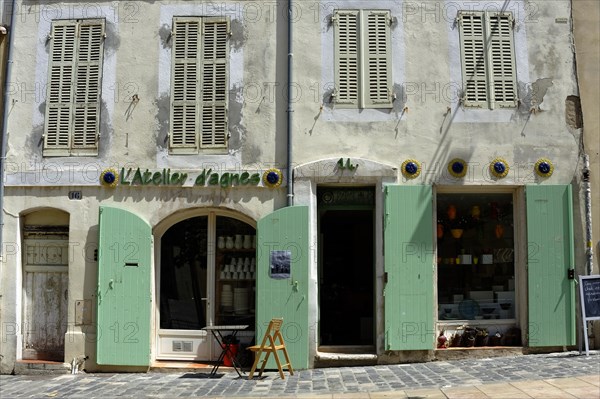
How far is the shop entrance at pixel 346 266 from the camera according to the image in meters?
11.8

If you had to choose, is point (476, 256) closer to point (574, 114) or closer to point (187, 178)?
point (574, 114)

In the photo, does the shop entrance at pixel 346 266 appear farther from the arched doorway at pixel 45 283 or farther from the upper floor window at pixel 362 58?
the arched doorway at pixel 45 283

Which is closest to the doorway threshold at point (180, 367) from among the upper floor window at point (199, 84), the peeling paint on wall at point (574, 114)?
the upper floor window at point (199, 84)

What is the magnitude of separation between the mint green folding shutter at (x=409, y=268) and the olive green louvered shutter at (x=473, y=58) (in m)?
1.71

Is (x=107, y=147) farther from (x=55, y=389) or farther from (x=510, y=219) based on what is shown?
(x=510, y=219)

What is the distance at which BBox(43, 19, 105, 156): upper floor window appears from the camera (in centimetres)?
1182

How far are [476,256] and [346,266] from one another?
213cm

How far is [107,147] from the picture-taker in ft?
38.5

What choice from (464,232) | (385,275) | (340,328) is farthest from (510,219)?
(340,328)

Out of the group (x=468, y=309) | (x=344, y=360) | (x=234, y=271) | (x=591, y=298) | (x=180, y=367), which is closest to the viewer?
(x=591, y=298)

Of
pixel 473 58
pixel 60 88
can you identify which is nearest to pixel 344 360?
pixel 473 58

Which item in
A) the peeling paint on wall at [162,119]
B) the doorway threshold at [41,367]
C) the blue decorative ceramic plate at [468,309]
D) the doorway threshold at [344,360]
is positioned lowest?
the doorway threshold at [41,367]

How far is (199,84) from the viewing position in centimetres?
1180

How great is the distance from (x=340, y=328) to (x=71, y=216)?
187 inches
